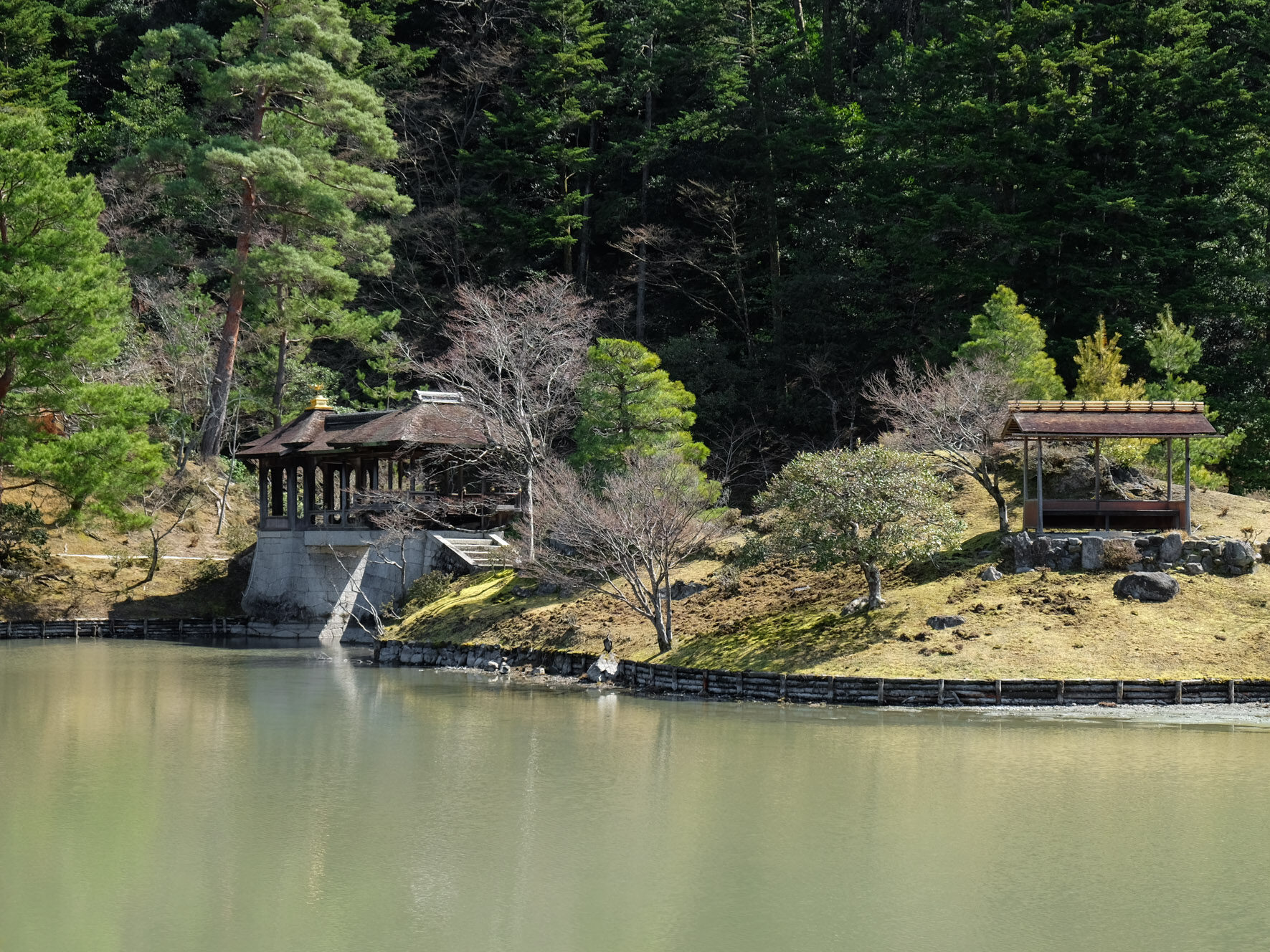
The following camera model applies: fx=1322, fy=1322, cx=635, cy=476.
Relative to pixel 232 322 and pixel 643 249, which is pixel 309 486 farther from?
pixel 643 249

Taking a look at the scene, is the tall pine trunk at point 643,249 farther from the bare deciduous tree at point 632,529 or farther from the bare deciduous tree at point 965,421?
the bare deciduous tree at point 632,529

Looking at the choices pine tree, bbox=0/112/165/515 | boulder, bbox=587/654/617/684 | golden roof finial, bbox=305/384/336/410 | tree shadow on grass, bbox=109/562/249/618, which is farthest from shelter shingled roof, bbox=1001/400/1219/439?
tree shadow on grass, bbox=109/562/249/618

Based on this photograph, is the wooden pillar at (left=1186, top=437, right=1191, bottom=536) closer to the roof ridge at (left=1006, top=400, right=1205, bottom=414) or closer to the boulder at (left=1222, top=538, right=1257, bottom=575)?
the roof ridge at (left=1006, top=400, right=1205, bottom=414)

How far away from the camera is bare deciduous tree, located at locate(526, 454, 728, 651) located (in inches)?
846

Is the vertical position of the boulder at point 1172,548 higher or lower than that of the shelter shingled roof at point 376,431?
lower

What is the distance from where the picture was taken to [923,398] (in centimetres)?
2623

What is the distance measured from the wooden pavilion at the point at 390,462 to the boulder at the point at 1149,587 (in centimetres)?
1301

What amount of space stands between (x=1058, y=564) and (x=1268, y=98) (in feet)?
53.3

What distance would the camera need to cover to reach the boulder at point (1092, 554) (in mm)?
21438

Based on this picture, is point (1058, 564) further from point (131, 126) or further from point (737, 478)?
point (131, 126)

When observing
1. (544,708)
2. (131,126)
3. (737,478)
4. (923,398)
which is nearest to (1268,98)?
(923,398)

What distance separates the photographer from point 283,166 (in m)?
34.2

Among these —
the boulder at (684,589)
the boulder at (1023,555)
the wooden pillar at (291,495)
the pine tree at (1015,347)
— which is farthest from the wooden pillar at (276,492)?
the boulder at (1023,555)

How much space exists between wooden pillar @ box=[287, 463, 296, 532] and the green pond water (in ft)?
37.8
